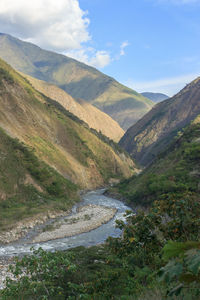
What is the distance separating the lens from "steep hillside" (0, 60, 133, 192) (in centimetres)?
6066

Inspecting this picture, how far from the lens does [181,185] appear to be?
3478 centimetres

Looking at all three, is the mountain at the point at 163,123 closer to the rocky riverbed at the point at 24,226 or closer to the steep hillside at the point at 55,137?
the steep hillside at the point at 55,137

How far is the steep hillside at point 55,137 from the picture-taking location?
60656 mm

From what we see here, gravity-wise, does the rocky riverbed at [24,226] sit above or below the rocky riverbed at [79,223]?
above

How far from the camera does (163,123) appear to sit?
14300 cm

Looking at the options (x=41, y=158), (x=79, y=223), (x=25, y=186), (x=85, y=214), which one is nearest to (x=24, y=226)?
(x=79, y=223)

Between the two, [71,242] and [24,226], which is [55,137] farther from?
[71,242]

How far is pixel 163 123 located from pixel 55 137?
8187 cm

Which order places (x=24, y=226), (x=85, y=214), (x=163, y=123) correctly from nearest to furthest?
1. (x=24, y=226)
2. (x=85, y=214)
3. (x=163, y=123)

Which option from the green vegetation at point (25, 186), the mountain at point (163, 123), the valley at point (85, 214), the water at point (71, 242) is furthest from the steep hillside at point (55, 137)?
the mountain at point (163, 123)

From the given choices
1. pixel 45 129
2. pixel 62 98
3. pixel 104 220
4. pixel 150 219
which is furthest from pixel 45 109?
pixel 62 98

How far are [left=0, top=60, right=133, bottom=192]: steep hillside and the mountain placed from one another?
37336 mm

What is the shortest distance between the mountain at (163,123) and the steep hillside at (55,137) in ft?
122

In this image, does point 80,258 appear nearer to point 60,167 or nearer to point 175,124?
point 60,167
